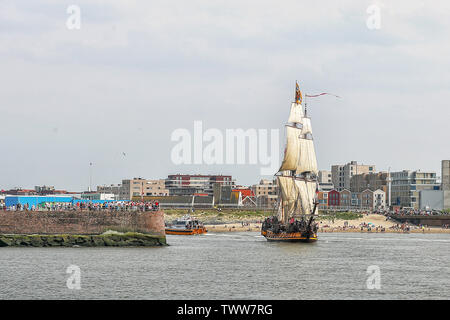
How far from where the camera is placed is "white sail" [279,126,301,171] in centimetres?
12256

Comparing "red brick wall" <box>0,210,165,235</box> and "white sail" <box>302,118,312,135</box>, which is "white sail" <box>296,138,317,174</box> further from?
"red brick wall" <box>0,210,165,235</box>

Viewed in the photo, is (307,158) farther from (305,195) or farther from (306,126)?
(305,195)

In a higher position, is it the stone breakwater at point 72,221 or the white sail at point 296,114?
the white sail at point 296,114

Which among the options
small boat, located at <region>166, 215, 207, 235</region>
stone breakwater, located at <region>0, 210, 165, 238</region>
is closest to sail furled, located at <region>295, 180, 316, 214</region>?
small boat, located at <region>166, 215, 207, 235</region>

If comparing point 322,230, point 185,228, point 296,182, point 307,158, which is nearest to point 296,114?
point 307,158

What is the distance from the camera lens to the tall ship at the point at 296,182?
114375 millimetres

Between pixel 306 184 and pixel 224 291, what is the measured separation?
73267 mm

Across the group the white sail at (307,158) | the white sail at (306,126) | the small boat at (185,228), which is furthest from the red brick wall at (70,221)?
the white sail at (306,126)

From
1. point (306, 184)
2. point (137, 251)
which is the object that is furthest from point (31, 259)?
point (306, 184)

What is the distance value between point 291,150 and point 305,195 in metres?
7.32

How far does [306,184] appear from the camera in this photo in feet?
407

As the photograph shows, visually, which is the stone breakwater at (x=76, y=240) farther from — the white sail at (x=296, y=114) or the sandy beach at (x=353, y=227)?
the sandy beach at (x=353, y=227)

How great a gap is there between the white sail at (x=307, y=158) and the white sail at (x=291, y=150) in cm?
93
